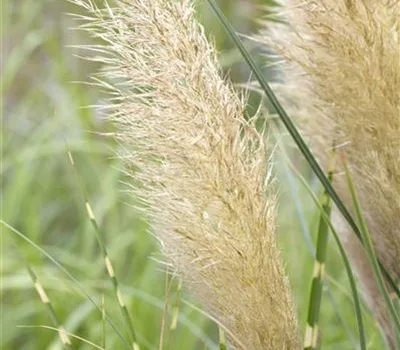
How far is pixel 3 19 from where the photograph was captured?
3277 millimetres

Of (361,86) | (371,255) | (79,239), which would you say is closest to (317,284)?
(371,255)

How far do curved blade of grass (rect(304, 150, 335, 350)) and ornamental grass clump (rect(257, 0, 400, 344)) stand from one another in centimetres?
6

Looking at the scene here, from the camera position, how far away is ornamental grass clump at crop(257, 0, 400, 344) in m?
1.02

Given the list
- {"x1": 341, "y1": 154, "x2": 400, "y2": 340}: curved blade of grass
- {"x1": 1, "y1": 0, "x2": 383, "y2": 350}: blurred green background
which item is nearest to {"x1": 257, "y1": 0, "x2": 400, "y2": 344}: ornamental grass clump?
{"x1": 341, "y1": 154, "x2": 400, "y2": 340}: curved blade of grass

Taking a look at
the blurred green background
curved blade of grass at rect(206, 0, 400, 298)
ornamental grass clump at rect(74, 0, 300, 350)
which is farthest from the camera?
the blurred green background

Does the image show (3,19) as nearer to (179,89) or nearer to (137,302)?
(137,302)

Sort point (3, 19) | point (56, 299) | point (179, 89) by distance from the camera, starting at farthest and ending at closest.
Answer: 1. point (3, 19)
2. point (56, 299)
3. point (179, 89)

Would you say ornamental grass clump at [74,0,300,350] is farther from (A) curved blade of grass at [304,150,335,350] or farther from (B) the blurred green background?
(B) the blurred green background

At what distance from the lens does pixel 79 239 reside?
3002mm

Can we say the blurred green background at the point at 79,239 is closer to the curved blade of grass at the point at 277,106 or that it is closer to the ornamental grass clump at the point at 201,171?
the curved blade of grass at the point at 277,106

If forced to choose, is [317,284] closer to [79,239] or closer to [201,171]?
[201,171]

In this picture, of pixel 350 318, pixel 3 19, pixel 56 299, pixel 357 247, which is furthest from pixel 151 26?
pixel 3 19

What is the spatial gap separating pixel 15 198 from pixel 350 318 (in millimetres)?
946

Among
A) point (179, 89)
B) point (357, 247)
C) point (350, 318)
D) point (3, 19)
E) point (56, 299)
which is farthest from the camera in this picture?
point (3, 19)
